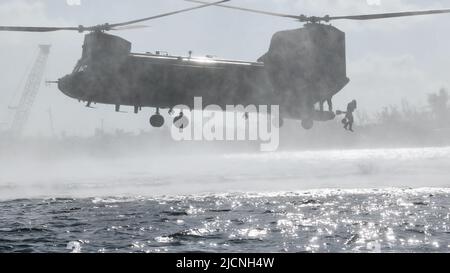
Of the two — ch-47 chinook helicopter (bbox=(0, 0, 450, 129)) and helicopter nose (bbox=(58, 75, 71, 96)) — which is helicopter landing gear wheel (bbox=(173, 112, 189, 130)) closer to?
ch-47 chinook helicopter (bbox=(0, 0, 450, 129))

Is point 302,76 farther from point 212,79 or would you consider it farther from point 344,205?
point 344,205

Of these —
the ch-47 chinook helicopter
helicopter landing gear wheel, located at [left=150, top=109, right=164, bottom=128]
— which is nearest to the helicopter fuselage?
the ch-47 chinook helicopter

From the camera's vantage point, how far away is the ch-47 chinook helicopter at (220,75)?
2645 cm

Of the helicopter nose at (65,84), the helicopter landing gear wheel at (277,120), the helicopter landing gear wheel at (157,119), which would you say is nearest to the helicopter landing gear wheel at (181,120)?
the helicopter landing gear wheel at (157,119)

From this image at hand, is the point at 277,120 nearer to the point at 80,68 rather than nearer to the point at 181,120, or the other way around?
the point at 181,120

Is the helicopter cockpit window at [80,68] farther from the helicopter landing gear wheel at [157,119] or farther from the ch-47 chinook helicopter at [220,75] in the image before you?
the helicopter landing gear wheel at [157,119]

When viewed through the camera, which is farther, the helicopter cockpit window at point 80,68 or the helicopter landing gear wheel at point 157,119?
the helicopter landing gear wheel at point 157,119

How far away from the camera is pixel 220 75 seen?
2781cm

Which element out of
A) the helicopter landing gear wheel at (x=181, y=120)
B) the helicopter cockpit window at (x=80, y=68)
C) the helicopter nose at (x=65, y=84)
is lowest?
the helicopter landing gear wheel at (x=181, y=120)

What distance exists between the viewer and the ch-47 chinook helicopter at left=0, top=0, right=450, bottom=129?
26453 mm

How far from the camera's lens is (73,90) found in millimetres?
26656

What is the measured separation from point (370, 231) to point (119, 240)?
38.6 ft

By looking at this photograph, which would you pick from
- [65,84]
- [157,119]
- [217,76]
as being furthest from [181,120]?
[65,84]
